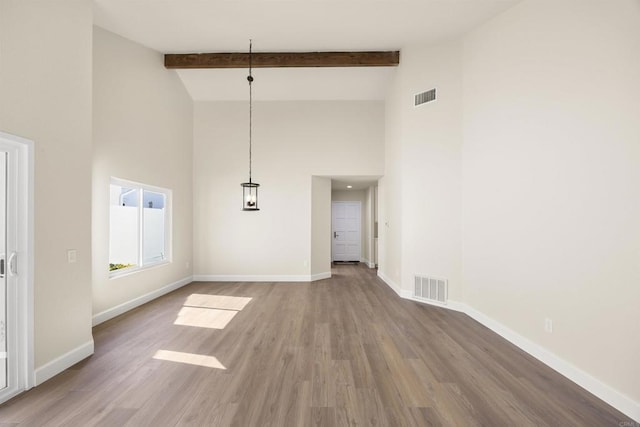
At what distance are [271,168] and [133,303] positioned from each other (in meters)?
3.60

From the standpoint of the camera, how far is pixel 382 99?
6.48 m

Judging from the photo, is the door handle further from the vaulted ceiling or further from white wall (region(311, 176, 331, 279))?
white wall (region(311, 176, 331, 279))

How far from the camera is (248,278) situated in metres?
6.46

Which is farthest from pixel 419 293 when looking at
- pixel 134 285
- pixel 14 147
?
pixel 14 147

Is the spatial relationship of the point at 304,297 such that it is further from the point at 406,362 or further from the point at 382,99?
the point at 382,99

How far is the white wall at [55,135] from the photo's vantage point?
229 centimetres

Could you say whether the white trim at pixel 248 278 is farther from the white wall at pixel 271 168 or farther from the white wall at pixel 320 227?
the white wall at pixel 320 227

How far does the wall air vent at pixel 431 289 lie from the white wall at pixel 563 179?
552 mm

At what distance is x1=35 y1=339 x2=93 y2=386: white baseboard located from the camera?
245cm

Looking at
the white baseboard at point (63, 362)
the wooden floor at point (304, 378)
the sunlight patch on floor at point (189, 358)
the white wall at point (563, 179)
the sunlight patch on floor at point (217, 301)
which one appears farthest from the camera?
the sunlight patch on floor at point (217, 301)

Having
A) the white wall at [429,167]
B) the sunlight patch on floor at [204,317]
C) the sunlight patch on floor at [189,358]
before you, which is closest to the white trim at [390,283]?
the white wall at [429,167]

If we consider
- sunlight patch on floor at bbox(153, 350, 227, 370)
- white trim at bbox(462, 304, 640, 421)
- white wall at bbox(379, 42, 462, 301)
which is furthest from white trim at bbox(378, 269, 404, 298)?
sunlight patch on floor at bbox(153, 350, 227, 370)

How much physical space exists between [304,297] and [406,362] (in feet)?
8.66

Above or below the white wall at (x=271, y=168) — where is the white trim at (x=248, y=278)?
below
